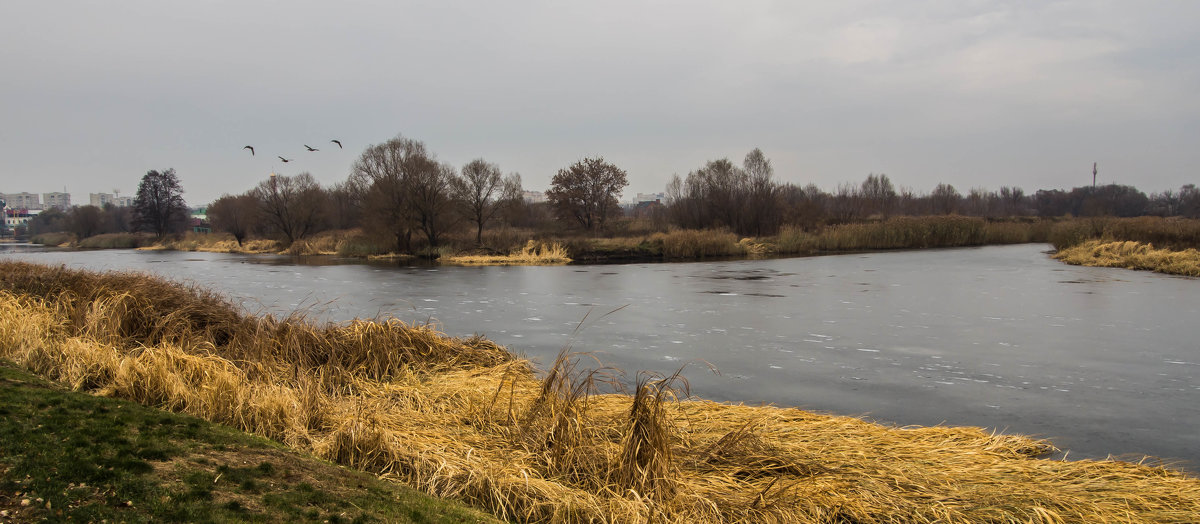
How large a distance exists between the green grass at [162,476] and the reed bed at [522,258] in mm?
29970

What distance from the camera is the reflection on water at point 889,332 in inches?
291

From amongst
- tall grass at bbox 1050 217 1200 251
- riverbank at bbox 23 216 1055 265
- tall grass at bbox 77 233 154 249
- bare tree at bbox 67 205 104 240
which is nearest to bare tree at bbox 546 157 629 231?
riverbank at bbox 23 216 1055 265

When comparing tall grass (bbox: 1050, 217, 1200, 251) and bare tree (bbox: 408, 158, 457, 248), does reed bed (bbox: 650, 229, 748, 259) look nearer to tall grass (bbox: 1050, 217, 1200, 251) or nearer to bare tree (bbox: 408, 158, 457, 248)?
bare tree (bbox: 408, 158, 457, 248)

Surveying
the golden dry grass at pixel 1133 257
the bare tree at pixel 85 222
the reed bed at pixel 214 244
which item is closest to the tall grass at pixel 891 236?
the golden dry grass at pixel 1133 257

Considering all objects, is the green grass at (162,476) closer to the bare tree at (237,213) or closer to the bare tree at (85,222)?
the bare tree at (237,213)

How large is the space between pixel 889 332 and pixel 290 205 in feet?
172

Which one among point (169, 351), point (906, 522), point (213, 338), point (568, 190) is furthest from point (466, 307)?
point (568, 190)

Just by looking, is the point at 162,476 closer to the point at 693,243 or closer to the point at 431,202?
the point at 693,243

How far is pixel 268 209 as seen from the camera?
5388cm

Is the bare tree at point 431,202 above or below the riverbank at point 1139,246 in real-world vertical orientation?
above

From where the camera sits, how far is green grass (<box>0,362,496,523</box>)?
11.0 ft

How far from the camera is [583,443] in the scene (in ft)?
17.0

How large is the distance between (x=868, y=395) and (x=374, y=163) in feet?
126

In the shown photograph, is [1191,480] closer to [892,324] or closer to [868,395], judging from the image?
[868,395]
